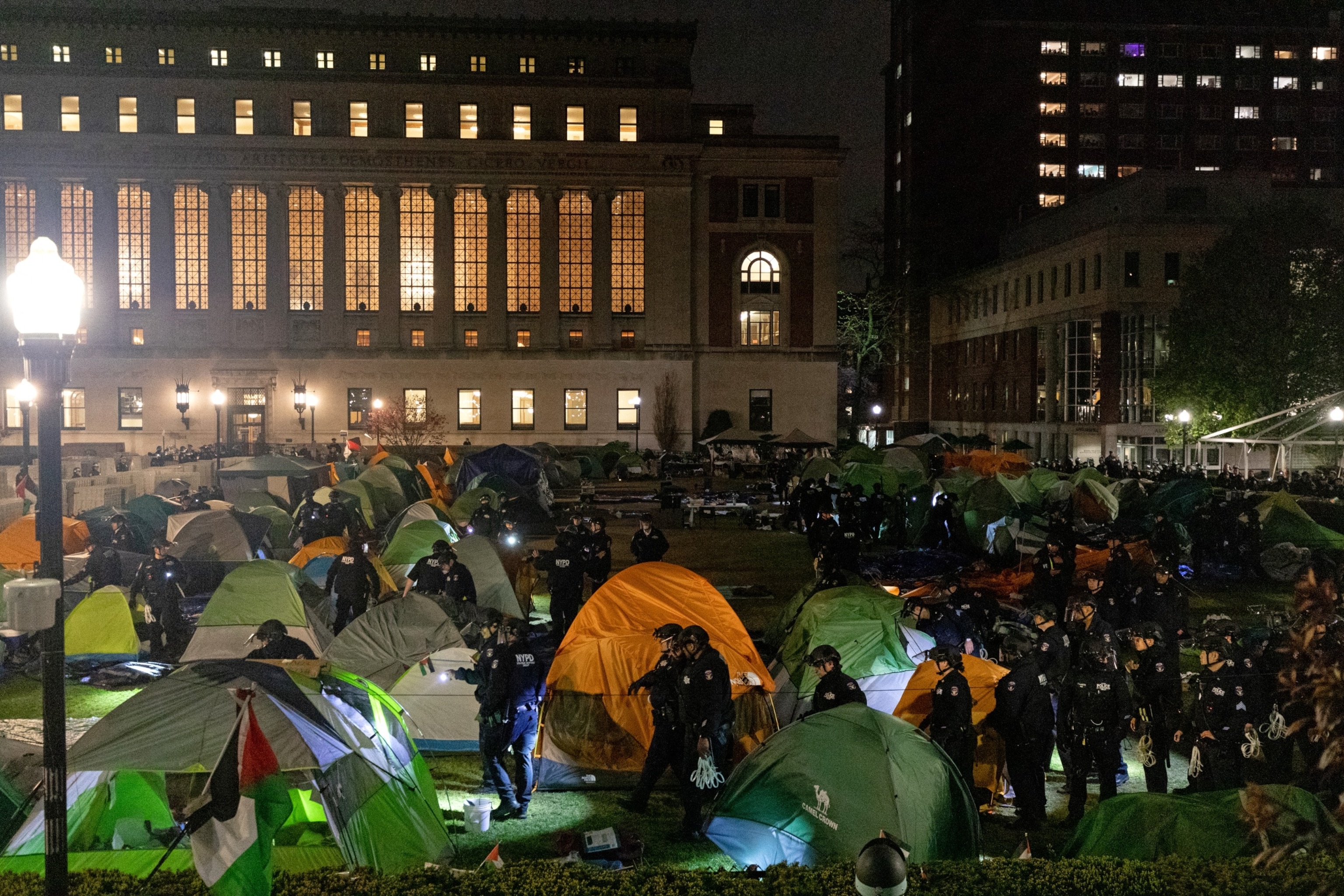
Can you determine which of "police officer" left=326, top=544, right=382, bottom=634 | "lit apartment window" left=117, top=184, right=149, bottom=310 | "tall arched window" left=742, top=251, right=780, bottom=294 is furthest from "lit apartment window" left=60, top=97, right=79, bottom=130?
"police officer" left=326, top=544, right=382, bottom=634

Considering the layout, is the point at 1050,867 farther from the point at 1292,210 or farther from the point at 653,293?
the point at 653,293

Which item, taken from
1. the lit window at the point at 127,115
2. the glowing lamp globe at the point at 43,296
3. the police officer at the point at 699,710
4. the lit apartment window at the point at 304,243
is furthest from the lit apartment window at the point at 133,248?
the glowing lamp globe at the point at 43,296

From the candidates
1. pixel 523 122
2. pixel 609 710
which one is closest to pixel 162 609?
pixel 609 710

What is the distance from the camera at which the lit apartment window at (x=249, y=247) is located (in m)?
58.7

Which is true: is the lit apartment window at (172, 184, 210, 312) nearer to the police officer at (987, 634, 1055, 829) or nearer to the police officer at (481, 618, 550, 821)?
the police officer at (481, 618, 550, 821)

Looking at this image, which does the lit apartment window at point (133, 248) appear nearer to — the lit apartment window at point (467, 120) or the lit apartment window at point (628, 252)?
the lit apartment window at point (467, 120)

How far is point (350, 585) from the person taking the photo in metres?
13.8

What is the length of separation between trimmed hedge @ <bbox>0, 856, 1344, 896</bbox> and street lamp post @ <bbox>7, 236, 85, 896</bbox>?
1427mm

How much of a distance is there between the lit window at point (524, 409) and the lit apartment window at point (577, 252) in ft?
17.3

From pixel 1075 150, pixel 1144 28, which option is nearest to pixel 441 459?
pixel 1075 150

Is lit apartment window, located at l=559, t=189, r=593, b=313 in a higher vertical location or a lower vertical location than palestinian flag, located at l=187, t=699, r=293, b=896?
higher

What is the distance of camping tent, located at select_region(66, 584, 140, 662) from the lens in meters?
13.8

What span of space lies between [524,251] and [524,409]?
889cm

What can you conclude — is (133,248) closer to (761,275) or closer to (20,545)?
(761,275)
